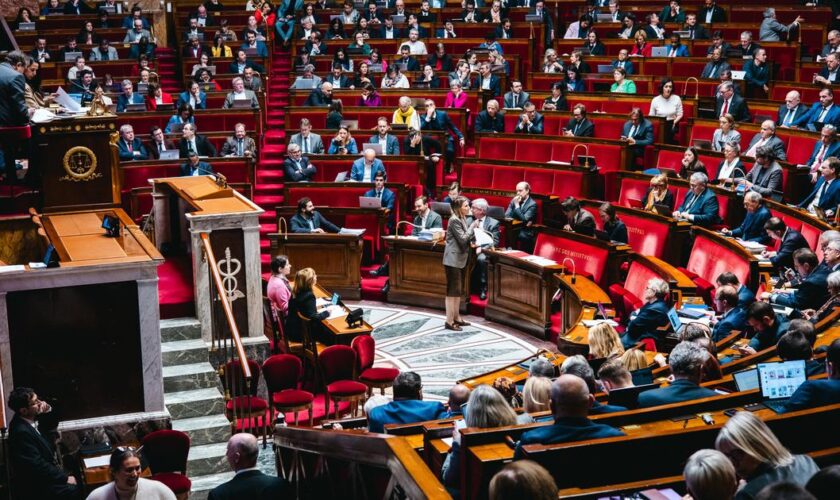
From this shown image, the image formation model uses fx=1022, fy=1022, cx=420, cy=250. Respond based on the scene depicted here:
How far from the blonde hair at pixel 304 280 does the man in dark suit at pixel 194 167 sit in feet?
12.7

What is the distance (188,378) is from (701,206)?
201 inches

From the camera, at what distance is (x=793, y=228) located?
345 inches

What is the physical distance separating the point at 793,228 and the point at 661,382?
12.3ft

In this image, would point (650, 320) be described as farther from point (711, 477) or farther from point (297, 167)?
point (297, 167)

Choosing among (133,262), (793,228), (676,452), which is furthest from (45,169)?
(793,228)

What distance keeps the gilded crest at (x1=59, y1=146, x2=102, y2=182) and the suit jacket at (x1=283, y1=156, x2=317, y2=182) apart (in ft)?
13.6

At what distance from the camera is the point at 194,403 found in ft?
22.5

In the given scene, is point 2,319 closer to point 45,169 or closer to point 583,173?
point 45,169

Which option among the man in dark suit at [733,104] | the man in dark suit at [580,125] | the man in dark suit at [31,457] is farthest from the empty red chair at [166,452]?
the man in dark suit at [733,104]

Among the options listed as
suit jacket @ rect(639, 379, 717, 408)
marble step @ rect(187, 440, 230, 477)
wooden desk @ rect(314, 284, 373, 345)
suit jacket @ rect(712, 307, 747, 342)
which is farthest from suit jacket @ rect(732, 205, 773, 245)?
marble step @ rect(187, 440, 230, 477)

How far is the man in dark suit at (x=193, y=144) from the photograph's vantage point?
12.2 m

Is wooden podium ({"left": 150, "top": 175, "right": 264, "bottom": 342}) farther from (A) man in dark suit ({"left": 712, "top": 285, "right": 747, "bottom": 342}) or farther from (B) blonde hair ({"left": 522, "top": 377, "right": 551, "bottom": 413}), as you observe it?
(A) man in dark suit ({"left": 712, "top": 285, "right": 747, "bottom": 342})

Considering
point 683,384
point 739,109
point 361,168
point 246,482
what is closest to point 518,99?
point 361,168

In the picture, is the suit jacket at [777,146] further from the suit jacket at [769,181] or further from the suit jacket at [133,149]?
the suit jacket at [133,149]
